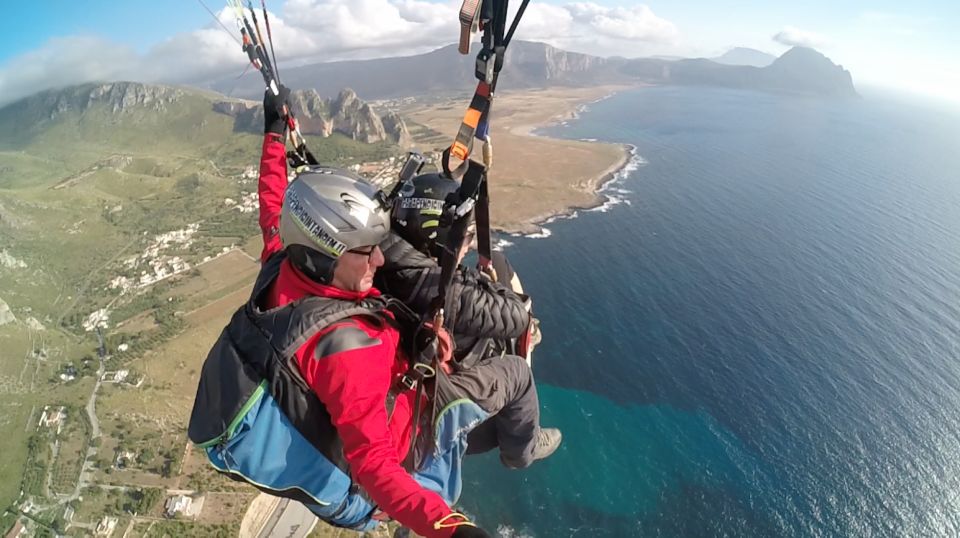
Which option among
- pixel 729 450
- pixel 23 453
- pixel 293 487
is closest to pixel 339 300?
pixel 293 487

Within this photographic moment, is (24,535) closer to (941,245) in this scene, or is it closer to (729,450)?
(729,450)

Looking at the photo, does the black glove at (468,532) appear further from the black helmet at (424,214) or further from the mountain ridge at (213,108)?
the mountain ridge at (213,108)

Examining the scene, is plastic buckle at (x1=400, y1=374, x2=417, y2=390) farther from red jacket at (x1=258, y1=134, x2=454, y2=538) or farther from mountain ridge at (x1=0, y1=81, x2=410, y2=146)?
mountain ridge at (x1=0, y1=81, x2=410, y2=146)

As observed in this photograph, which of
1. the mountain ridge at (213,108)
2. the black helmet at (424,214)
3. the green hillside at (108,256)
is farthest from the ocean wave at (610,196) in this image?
the black helmet at (424,214)

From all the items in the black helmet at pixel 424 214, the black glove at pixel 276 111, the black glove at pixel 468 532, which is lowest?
Result: the black glove at pixel 468 532

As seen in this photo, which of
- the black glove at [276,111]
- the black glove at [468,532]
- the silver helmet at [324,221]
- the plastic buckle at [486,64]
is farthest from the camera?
the black glove at [276,111]

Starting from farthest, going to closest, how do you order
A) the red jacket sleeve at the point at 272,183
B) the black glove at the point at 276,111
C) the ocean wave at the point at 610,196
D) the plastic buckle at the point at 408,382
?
the ocean wave at the point at 610,196, the black glove at the point at 276,111, the red jacket sleeve at the point at 272,183, the plastic buckle at the point at 408,382
